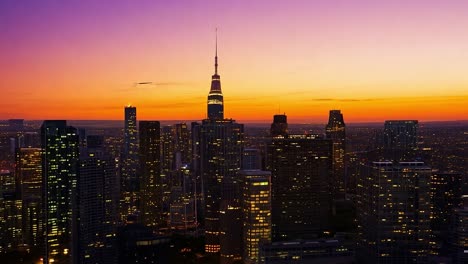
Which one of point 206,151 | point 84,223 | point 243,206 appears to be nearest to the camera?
point 84,223

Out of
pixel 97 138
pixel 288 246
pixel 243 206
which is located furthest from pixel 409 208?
pixel 97 138

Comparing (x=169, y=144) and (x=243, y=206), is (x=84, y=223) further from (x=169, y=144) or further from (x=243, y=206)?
(x=169, y=144)

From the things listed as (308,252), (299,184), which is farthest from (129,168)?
(308,252)

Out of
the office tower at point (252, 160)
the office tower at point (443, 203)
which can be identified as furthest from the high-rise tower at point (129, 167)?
the office tower at point (443, 203)

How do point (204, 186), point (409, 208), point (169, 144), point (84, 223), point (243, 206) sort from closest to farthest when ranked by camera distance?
point (409, 208)
point (84, 223)
point (243, 206)
point (204, 186)
point (169, 144)

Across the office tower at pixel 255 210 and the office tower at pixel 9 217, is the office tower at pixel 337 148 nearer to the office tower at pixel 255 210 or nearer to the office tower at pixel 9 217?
the office tower at pixel 255 210

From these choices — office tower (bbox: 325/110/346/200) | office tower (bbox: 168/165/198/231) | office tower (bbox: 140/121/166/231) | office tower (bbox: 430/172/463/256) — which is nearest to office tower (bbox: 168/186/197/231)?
office tower (bbox: 168/165/198/231)

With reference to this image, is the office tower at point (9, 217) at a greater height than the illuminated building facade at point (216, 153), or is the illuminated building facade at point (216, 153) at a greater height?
the illuminated building facade at point (216, 153)

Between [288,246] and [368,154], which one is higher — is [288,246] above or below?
below
